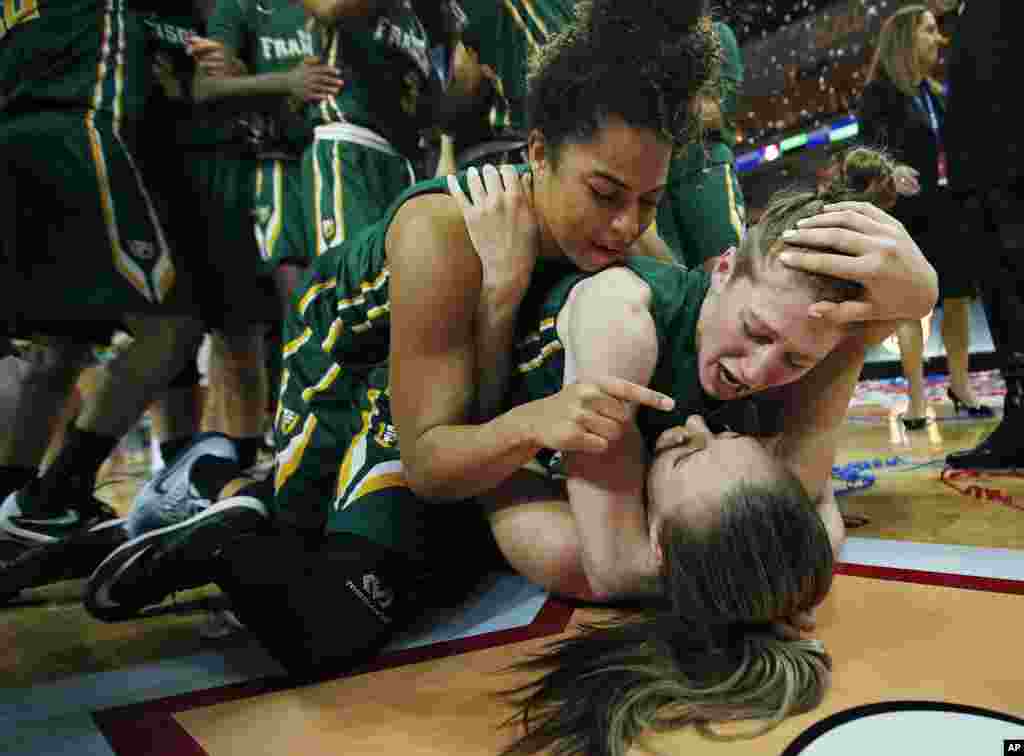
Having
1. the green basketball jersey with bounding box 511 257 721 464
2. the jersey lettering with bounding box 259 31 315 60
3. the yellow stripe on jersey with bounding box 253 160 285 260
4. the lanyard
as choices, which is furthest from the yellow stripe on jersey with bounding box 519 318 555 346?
the lanyard

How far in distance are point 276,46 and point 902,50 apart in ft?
7.65

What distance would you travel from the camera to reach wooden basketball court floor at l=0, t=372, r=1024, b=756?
2.38 ft

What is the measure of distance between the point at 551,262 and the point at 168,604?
0.91m

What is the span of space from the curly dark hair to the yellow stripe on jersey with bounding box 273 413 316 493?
26.0 inches

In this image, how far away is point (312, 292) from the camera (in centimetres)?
144

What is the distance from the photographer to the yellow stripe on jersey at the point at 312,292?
1.41m

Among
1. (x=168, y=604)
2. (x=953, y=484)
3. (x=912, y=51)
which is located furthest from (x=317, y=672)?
(x=912, y=51)

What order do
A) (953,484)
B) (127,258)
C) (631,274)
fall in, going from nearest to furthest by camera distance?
(631,274) < (127,258) < (953,484)

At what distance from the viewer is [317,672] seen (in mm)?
939

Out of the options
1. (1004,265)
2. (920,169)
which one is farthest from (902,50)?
(1004,265)

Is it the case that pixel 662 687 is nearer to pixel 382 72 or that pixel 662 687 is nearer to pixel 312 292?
pixel 312 292

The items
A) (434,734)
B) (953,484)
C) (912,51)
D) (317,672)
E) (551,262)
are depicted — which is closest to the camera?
(434,734)

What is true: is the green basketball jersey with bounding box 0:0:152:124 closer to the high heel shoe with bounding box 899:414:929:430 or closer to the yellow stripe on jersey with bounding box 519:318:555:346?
the yellow stripe on jersey with bounding box 519:318:555:346

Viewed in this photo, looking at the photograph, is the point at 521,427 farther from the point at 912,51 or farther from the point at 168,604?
the point at 912,51
